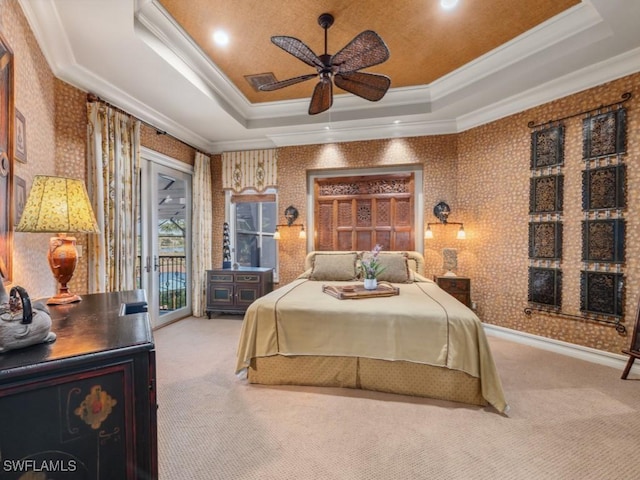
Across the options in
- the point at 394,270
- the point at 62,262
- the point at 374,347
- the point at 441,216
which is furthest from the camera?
the point at 441,216

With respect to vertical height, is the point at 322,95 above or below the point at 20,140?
above

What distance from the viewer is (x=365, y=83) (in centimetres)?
264

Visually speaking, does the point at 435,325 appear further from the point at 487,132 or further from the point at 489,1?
the point at 487,132

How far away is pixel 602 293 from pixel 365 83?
317 centimetres

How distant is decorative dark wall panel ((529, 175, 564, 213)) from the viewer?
3342 millimetres

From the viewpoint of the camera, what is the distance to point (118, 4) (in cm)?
210

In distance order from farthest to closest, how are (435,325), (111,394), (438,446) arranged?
(435,325) < (438,446) < (111,394)

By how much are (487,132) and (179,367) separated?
4.66 m

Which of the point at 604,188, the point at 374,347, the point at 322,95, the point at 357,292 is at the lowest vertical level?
the point at 374,347

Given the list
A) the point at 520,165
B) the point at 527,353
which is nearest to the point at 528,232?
the point at 520,165

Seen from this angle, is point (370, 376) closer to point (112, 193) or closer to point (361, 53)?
point (361, 53)

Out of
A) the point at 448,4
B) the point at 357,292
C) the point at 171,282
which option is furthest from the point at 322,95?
the point at 171,282

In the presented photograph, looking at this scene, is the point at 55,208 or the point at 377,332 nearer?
the point at 55,208

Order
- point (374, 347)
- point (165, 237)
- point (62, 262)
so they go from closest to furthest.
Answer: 1. point (62, 262)
2. point (374, 347)
3. point (165, 237)
